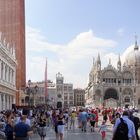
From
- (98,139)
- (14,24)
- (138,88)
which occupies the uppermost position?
(14,24)

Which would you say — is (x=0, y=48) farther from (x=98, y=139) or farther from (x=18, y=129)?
(x=18, y=129)

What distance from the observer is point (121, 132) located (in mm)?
10828

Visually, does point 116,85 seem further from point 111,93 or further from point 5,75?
point 5,75

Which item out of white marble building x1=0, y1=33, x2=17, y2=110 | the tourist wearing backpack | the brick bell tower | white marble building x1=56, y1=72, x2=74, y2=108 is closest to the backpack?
the tourist wearing backpack

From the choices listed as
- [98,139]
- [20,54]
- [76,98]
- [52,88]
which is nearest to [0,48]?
[98,139]

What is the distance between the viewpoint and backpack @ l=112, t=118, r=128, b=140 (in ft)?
35.4

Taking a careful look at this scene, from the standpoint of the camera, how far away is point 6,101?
179 ft

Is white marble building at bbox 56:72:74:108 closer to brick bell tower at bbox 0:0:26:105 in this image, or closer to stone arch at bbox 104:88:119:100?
stone arch at bbox 104:88:119:100

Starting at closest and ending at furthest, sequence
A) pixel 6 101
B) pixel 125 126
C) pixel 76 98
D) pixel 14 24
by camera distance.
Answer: pixel 125 126 → pixel 6 101 → pixel 14 24 → pixel 76 98

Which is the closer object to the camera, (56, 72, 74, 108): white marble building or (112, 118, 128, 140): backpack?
(112, 118, 128, 140): backpack

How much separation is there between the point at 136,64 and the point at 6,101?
91430 millimetres

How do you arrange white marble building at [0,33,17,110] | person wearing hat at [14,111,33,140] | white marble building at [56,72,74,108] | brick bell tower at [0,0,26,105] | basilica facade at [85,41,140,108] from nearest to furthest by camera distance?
person wearing hat at [14,111,33,140] < white marble building at [0,33,17,110] < brick bell tower at [0,0,26,105] < basilica facade at [85,41,140,108] < white marble building at [56,72,74,108]

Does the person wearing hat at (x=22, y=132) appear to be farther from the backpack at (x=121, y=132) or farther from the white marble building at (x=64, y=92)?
the white marble building at (x=64, y=92)

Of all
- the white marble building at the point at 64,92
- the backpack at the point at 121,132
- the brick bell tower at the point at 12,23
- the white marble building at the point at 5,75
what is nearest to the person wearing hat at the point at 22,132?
the backpack at the point at 121,132
